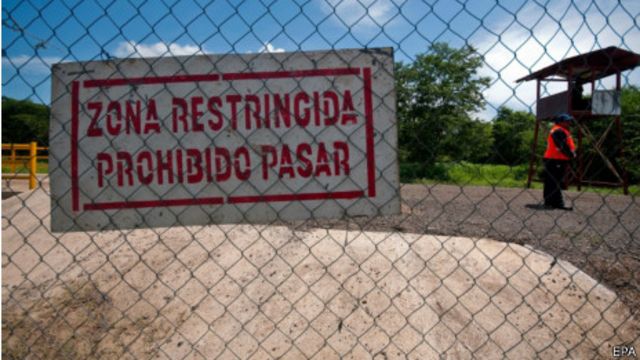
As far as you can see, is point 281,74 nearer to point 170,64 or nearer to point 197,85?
point 197,85

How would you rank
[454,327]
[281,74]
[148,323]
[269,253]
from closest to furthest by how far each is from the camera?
[281,74]
[454,327]
[148,323]
[269,253]

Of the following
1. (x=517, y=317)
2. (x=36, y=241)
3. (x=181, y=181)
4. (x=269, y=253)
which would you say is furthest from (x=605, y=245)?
(x=36, y=241)

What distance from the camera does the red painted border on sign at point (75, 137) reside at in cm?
188

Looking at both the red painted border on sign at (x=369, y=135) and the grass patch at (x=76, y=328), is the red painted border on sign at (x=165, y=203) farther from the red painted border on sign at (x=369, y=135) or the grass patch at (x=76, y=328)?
the grass patch at (x=76, y=328)

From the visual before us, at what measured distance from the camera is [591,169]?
1309cm

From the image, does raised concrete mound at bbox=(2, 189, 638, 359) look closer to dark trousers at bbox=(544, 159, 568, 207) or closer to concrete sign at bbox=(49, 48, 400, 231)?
concrete sign at bbox=(49, 48, 400, 231)

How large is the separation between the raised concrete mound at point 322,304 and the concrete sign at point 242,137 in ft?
3.22

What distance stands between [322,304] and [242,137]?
73.0 inches

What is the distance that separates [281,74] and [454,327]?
232cm

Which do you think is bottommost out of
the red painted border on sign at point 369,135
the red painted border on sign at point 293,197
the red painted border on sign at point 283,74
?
the red painted border on sign at point 293,197

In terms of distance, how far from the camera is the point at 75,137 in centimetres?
188

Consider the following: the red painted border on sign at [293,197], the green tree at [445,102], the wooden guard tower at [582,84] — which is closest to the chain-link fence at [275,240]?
the red painted border on sign at [293,197]

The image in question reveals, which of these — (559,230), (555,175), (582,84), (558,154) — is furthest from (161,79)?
(582,84)

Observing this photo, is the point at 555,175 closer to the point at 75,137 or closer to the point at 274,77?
the point at 274,77
